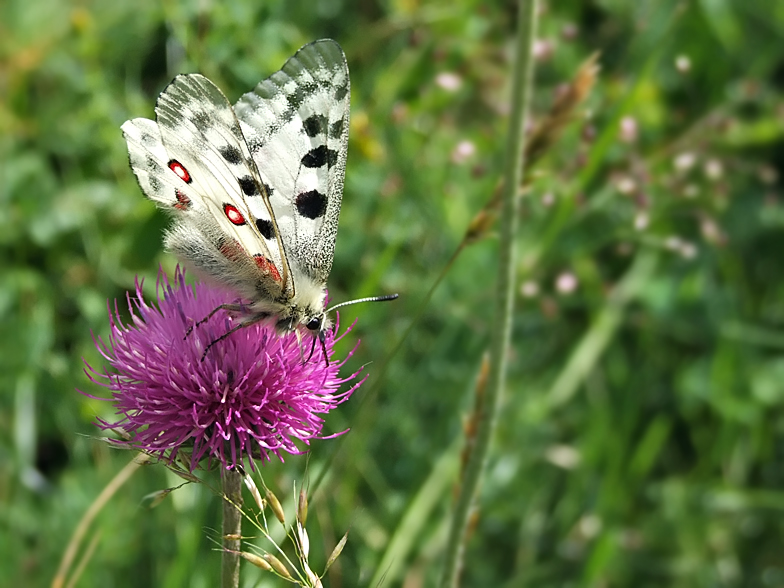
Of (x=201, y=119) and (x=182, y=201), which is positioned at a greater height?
(x=201, y=119)

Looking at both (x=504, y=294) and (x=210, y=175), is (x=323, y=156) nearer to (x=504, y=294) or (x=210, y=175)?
(x=210, y=175)

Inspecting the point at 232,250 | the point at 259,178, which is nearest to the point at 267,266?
the point at 232,250

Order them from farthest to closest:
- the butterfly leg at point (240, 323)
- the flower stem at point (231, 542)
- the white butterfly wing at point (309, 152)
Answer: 1. the white butterfly wing at point (309, 152)
2. the butterfly leg at point (240, 323)
3. the flower stem at point (231, 542)

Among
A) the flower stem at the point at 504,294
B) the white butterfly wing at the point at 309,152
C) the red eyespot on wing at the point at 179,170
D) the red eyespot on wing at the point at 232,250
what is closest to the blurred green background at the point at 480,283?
the flower stem at the point at 504,294

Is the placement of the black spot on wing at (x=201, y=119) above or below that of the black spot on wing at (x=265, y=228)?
above

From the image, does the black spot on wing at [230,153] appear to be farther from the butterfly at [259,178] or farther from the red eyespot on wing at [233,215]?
the red eyespot on wing at [233,215]

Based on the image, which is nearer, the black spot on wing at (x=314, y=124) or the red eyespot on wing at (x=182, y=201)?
the red eyespot on wing at (x=182, y=201)
